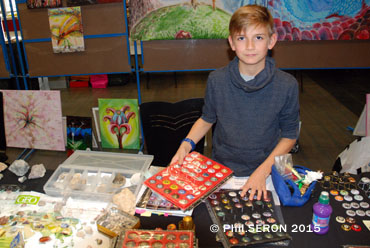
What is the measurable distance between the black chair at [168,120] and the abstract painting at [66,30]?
1.29 metres

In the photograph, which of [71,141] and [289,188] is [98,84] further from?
[289,188]

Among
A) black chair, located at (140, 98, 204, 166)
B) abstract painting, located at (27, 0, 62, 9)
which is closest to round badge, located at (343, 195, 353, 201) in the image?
black chair, located at (140, 98, 204, 166)

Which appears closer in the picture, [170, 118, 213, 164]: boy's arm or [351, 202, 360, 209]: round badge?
[351, 202, 360, 209]: round badge

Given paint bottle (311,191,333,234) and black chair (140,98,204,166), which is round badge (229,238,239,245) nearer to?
paint bottle (311,191,333,234)

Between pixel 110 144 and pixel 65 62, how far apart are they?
3.10 feet

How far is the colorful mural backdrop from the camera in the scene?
110 inches

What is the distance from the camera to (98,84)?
→ 592 cm

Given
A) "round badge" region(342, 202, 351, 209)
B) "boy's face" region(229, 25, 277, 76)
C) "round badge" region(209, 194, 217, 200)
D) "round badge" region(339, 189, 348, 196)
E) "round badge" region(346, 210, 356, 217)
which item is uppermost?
"boy's face" region(229, 25, 277, 76)

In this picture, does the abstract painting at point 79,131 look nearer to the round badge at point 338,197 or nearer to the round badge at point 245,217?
the round badge at point 245,217

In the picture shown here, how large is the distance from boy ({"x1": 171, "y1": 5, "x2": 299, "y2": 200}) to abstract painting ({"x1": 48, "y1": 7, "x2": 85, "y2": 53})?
1846 mm

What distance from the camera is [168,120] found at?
7.20 ft

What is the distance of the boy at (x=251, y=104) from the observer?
1.38 meters

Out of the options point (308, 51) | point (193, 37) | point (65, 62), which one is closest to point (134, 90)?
point (65, 62)

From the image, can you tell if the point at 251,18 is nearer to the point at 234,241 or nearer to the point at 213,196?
the point at 213,196
